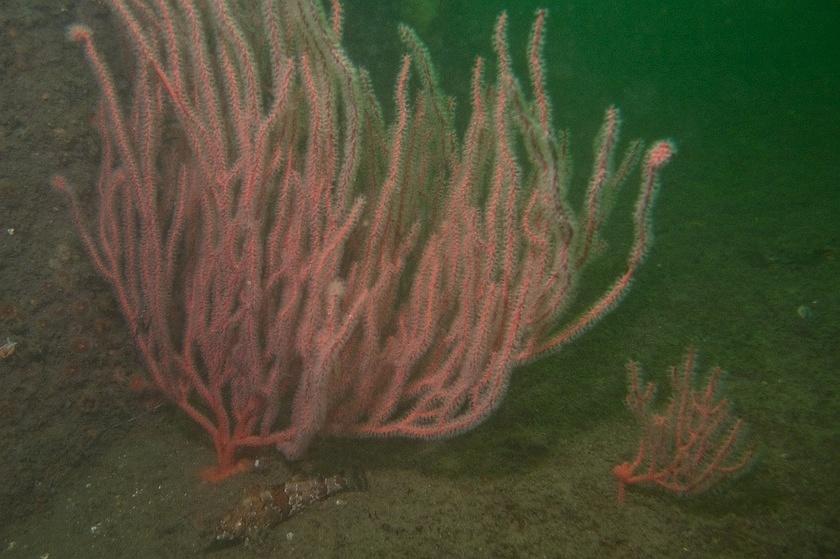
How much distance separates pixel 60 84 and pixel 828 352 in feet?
18.7

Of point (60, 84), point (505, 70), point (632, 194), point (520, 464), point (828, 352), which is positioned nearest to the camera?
point (505, 70)

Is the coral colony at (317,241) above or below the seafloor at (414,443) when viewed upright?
above

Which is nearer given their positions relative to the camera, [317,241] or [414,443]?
[317,241]

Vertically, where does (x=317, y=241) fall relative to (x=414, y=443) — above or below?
above

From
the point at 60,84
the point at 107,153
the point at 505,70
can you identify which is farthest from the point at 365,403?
the point at 60,84

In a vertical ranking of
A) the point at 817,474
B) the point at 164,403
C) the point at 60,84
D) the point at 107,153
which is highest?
the point at 60,84

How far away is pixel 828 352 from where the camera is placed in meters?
3.41

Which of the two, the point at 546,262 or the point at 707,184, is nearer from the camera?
the point at 546,262

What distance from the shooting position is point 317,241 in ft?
8.99

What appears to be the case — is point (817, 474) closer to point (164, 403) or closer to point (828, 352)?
point (828, 352)

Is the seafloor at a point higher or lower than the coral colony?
lower

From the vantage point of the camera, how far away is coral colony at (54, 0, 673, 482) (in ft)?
8.02

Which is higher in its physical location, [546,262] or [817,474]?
[546,262]

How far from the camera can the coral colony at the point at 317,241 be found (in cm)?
244
